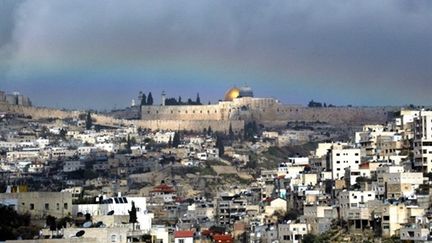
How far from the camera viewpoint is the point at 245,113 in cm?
15275

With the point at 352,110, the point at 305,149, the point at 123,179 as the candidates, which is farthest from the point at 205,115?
the point at 123,179

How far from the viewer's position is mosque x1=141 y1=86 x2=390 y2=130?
497ft

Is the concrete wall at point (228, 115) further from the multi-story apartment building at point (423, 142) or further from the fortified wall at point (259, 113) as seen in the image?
the multi-story apartment building at point (423, 142)

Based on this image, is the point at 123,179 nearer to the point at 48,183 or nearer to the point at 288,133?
the point at 48,183

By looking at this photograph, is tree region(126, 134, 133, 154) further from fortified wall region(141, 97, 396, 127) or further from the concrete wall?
fortified wall region(141, 97, 396, 127)

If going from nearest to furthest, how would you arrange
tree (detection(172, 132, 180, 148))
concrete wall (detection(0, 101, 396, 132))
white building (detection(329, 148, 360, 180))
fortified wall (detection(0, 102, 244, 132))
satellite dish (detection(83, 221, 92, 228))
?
1. satellite dish (detection(83, 221, 92, 228))
2. white building (detection(329, 148, 360, 180))
3. tree (detection(172, 132, 180, 148))
4. fortified wall (detection(0, 102, 244, 132))
5. concrete wall (detection(0, 101, 396, 132))

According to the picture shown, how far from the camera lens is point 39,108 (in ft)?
487

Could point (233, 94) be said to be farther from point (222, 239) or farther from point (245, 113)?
point (222, 239)

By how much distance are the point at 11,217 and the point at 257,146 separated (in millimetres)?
89115

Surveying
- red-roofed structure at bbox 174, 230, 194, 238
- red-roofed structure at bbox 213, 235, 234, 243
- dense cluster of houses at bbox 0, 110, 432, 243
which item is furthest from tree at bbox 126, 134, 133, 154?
red-roofed structure at bbox 174, 230, 194, 238

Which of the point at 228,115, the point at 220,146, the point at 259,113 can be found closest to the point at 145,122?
the point at 228,115

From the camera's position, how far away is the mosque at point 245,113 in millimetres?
151375

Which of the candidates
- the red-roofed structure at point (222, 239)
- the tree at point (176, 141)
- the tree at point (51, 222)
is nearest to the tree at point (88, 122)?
the tree at point (176, 141)

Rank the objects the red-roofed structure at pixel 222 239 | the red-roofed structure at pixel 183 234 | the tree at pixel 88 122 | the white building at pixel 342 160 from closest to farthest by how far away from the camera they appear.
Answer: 1. the red-roofed structure at pixel 183 234
2. the red-roofed structure at pixel 222 239
3. the white building at pixel 342 160
4. the tree at pixel 88 122
